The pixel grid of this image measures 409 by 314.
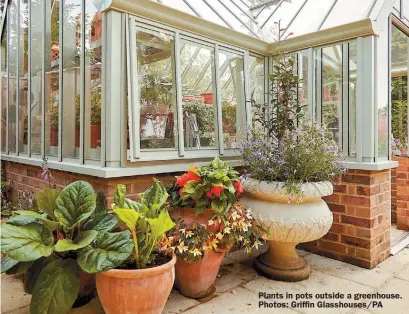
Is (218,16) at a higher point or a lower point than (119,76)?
higher

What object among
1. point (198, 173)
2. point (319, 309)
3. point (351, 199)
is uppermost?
point (198, 173)

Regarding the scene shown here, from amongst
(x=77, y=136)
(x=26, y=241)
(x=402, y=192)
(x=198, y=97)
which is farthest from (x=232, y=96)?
(x=402, y=192)

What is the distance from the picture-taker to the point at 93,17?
2.39 meters

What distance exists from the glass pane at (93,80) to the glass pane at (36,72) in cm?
102

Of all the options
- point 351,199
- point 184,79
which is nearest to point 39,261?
point 184,79

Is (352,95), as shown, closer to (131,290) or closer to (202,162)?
(202,162)

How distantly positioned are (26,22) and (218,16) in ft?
7.09

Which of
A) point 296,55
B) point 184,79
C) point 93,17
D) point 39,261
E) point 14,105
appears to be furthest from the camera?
point 14,105

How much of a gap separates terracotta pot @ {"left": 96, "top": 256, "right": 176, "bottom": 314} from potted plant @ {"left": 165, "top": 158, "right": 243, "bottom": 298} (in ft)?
1.11

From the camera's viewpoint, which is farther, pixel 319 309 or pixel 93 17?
pixel 93 17

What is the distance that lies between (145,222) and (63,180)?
128cm

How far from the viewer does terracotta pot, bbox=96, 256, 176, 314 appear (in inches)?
62.4

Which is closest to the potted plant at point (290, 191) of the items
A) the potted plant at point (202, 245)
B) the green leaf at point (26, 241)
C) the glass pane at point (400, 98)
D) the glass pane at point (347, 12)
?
the potted plant at point (202, 245)

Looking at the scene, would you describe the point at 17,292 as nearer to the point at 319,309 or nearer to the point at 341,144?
the point at 319,309
